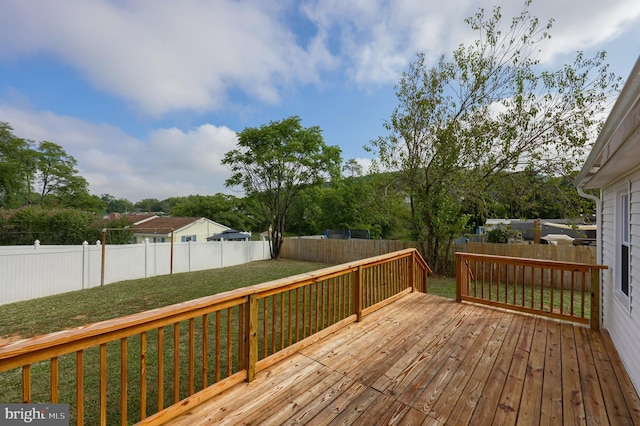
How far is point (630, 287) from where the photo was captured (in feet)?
8.31

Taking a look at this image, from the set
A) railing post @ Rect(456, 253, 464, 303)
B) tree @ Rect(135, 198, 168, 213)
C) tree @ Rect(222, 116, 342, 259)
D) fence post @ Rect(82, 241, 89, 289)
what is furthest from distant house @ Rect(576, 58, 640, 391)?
tree @ Rect(135, 198, 168, 213)

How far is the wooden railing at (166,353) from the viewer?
1354 millimetres

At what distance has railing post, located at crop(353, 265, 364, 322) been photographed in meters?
3.55

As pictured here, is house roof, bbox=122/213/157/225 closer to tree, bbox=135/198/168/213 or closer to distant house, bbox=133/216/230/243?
distant house, bbox=133/216/230/243

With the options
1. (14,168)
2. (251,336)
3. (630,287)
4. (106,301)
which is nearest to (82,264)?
(106,301)

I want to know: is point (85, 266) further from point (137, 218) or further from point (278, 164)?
point (137, 218)

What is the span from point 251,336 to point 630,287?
3.57m

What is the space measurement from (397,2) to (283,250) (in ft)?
40.0

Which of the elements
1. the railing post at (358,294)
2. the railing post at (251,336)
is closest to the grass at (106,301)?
the railing post at (251,336)

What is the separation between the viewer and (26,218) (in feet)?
42.1

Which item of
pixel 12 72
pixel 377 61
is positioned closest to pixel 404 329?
pixel 377 61

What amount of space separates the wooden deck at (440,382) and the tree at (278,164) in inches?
453

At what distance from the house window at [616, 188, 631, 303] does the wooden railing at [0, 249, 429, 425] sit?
8.44ft

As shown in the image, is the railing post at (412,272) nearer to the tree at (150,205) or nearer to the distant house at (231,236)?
the distant house at (231,236)
